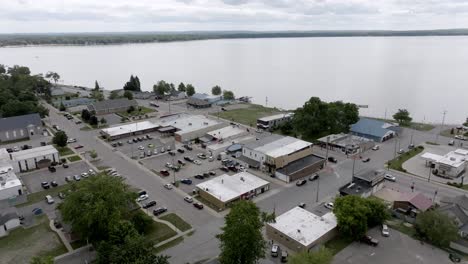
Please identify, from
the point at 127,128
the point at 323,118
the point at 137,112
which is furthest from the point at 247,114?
the point at 127,128

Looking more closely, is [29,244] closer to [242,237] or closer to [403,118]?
[242,237]

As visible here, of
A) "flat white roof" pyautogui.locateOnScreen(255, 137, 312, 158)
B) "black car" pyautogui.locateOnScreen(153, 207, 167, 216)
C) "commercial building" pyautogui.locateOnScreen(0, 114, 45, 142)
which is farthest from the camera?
"commercial building" pyautogui.locateOnScreen(0, 114, 45, 142)

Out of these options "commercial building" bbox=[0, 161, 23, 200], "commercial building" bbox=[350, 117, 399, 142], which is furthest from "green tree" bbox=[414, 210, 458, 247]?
"commercial building" bbox=[0, 161, 23, 200]

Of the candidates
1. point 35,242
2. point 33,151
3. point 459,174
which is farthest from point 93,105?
point 459,174

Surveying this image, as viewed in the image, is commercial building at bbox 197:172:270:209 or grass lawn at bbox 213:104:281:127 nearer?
commercial building at bbox 197:172:270:209

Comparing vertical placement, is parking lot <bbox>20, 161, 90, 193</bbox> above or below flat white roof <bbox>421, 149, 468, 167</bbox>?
below

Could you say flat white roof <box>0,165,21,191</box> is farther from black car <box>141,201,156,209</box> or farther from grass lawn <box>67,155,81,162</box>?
black car <box>141,201,156,209</box>
